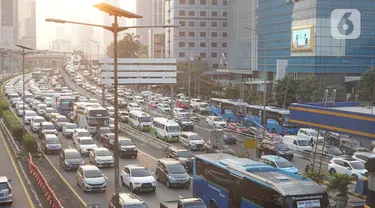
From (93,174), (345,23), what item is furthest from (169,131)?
(345,23)

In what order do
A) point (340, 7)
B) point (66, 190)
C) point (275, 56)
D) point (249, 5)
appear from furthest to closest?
1. point (249, 5)
2. point (275, 56)
3. point (340, 7)
4. point (66, 190)

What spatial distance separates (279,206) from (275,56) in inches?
2865

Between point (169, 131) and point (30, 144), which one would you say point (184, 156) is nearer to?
point (30, 144)

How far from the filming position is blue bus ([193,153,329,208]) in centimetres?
1669

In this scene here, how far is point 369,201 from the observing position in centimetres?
1828

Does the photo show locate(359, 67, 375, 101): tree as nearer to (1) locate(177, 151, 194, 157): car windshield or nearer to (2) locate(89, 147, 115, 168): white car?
(1) locate(177, 151, 194, 157): car windshield

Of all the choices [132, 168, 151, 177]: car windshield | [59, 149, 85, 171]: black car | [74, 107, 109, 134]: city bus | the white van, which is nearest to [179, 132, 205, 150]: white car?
the white van

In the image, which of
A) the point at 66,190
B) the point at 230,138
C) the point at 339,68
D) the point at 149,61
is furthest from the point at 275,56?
the point at 66,190

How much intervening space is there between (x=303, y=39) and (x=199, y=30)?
4956 cm

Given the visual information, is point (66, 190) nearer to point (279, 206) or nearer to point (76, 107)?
point (279, 206)

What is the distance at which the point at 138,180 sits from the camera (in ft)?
85.0

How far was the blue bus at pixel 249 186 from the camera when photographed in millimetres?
16688

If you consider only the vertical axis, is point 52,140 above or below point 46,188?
above

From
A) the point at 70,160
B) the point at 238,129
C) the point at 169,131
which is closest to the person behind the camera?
the point at 70,160
